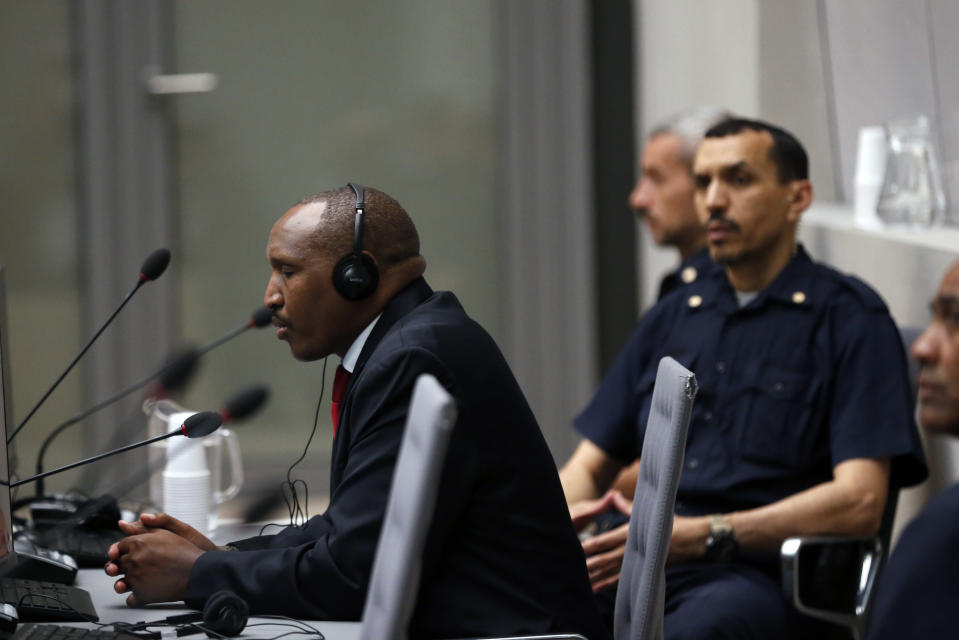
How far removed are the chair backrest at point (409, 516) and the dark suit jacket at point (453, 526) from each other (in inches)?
9.1

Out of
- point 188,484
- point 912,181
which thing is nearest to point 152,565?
point 188,484

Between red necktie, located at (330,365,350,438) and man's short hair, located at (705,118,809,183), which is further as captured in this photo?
man's short hair, located at (705,118,809,183)

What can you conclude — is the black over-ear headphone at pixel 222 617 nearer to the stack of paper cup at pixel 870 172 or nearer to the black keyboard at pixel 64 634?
the black keyboard at pixel 64 634

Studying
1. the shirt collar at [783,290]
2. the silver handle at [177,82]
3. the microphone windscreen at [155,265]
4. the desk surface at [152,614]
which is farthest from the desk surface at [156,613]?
the silver handle at [177,82]

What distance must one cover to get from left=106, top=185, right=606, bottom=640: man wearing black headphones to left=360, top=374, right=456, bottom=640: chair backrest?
0.23 m

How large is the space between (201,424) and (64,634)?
28 centimetres

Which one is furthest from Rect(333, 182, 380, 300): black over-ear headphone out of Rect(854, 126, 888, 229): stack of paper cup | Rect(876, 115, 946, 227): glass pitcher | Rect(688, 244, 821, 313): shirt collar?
Rect(854, 126, 888, 229): stack of paper cup

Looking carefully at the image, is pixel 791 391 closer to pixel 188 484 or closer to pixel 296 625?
pixel 188 484

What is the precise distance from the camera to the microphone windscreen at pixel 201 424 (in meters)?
1.50

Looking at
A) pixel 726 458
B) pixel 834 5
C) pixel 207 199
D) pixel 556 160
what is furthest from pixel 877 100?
pixel 207 199

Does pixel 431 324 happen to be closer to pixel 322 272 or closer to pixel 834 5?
pixel 322 272

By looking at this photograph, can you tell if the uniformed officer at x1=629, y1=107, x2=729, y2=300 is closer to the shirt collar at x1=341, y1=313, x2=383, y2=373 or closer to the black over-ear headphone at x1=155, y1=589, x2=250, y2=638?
the shirt collar at x1=341, y1=313, x2=383, y2=373

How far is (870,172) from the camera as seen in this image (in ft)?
9.12

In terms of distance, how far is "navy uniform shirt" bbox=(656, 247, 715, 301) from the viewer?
269cm
